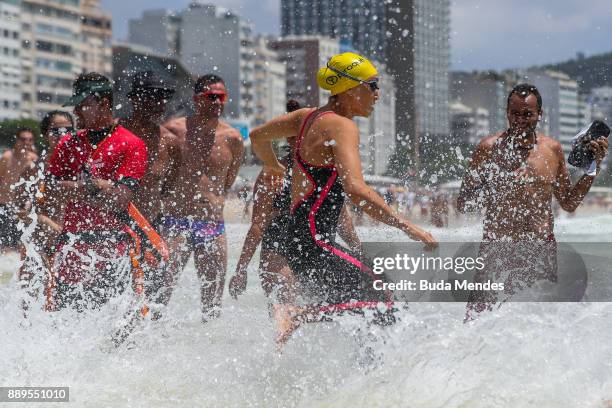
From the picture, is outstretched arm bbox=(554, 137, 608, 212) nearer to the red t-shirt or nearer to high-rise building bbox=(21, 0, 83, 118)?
the red t-shirt

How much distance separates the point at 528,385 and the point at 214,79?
3207mm

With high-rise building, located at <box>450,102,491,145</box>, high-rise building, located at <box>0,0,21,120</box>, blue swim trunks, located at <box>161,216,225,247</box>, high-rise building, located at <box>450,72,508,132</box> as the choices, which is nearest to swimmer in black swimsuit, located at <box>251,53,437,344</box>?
blue swim trunks, located at <box>161,216,225,247</box>

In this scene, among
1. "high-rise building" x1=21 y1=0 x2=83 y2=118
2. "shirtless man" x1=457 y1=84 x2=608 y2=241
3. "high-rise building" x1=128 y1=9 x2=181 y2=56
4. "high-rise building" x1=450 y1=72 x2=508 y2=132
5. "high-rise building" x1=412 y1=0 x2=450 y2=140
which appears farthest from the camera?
"high-rise building" x1=450 y1=72 x2=508 y2=132

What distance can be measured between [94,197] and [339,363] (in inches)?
58.1

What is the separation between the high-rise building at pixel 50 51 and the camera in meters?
91.7

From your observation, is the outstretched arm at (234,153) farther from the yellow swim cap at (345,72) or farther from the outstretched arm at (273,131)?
the yellow swim cap at (345,72)

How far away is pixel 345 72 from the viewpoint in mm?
4426

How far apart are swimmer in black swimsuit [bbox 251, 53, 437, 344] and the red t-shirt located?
0.99 m

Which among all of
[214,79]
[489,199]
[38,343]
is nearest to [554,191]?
[489,199]

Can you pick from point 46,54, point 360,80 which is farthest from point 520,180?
point 46,54

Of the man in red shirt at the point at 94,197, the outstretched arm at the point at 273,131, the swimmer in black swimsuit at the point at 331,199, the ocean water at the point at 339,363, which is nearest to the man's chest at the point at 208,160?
the outstretched arm at the point at 273,131

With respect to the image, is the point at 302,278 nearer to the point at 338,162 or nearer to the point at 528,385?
the point at 338,162

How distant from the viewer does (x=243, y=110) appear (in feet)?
389

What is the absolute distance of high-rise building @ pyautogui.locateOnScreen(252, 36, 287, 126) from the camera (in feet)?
411
